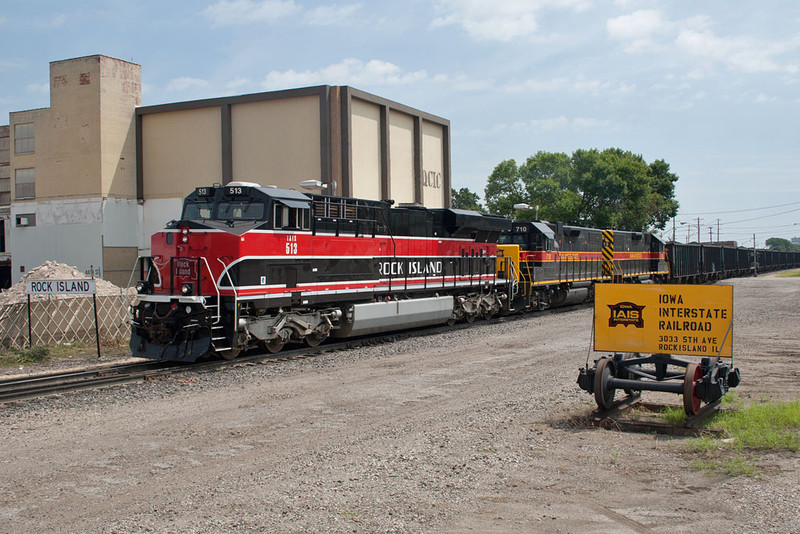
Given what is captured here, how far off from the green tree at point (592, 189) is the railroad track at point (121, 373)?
47.2 meters

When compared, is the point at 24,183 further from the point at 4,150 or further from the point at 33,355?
the point at 33,355

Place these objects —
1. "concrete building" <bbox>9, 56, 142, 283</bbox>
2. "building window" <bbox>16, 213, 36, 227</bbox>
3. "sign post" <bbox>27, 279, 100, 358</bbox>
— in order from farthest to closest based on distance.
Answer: "building window" <bbox>16, 213, 36, 227</bbox> < "concrete building" <bbox>9, 56, 142, 283</bbox> < "sign post" <bbox>27, 279, 100, 358</bbox>

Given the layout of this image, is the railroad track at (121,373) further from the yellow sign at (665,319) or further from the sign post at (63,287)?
the yellow sign at (665,319)

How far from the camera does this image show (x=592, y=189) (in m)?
61.0

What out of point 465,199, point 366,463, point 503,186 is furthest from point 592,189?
point 366,463

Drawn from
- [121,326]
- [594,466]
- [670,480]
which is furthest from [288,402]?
[121,326]

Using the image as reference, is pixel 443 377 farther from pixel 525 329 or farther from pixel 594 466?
pixel 525 329

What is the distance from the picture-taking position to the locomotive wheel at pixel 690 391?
7621mm

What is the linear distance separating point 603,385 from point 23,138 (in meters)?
46.2

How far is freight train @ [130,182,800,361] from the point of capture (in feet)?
43.6

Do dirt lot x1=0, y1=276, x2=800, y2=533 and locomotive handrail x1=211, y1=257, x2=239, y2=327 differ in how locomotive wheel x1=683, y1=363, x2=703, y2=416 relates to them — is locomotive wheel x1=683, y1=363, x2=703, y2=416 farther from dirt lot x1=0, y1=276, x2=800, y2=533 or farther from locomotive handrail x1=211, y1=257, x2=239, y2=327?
locomotive handrail x1=211, y1=257, x2=239, y2=327

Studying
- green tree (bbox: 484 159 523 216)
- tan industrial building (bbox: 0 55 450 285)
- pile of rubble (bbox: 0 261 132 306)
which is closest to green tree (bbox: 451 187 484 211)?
green tree (bbox: 484 159 523 216)

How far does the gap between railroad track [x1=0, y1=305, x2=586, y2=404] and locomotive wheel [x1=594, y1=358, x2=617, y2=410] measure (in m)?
7.52

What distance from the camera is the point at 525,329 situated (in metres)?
19.2
